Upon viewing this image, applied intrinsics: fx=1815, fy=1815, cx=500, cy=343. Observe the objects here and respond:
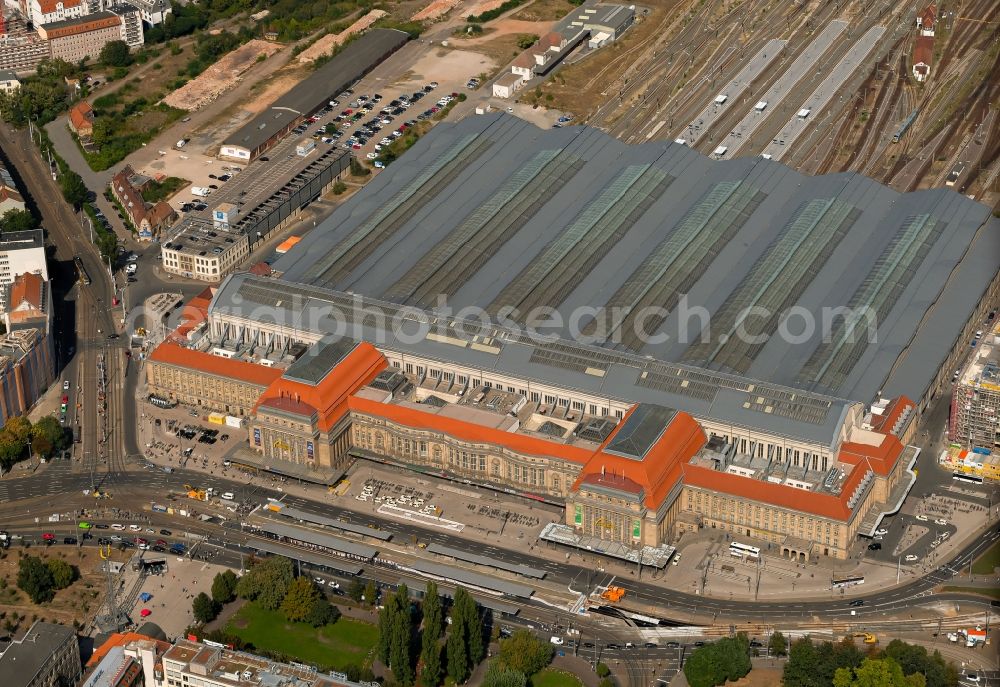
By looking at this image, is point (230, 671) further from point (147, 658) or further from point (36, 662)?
point (36, 662)

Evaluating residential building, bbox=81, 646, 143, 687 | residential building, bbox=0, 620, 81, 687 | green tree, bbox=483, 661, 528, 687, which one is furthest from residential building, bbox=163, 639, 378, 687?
green tree, bbox=483, 661, 528, 687

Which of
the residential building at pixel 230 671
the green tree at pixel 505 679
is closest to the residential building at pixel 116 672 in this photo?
the residential building at pixel 230 671

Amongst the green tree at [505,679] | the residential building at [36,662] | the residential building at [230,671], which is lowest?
the green tree at [505,679]

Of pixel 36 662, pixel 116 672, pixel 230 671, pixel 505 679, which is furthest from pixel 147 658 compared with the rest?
pixel 505 679

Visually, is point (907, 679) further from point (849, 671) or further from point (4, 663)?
point (4, 663)

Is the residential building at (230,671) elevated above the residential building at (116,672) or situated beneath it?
elevated above

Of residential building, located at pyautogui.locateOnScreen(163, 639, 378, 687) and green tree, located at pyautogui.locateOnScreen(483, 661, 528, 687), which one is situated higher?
residential building, located at pyautogui.locateOnScreen(163, 639, 378, 687)

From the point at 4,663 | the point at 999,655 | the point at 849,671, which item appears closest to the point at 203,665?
the point at 4,663

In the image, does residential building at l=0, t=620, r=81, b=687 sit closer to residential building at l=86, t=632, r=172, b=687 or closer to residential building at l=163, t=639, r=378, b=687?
residential building at l=86, t=632, r=172, b=687

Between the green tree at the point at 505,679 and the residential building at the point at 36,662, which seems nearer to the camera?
the residential building at the point at 36,662

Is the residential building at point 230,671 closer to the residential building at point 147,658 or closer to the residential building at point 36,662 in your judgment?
the residential building at point 147,658

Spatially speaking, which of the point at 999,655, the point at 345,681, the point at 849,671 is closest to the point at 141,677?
the point at 345,681
